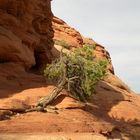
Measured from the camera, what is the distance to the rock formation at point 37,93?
17.8 meters

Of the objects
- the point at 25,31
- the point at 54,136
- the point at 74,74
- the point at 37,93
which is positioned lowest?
the point at 54,136

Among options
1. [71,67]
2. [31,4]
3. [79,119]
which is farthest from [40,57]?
[79,119]

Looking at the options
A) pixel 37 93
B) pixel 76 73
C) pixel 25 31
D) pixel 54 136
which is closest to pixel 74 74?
pixel 76 73

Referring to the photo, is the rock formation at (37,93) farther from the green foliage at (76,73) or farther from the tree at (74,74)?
the green foliage at (76,73)

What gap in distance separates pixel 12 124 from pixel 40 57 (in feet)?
34.4

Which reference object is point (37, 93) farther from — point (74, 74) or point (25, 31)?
point (25, 31)

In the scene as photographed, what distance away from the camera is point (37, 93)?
20.9 m

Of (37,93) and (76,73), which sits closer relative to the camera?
(37,93)

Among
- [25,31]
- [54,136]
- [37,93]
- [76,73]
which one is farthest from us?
[25,31]

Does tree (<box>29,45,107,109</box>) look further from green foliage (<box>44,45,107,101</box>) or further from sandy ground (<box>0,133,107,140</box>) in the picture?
sandy ground (<box>0,133,107,140</box>)

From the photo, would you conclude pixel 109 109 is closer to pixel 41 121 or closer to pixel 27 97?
pixel 27 97

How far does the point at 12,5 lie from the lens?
23.8 m

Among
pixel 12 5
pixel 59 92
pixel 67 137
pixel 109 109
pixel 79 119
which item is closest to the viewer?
pixel 67 137

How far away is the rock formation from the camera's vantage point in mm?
17812
